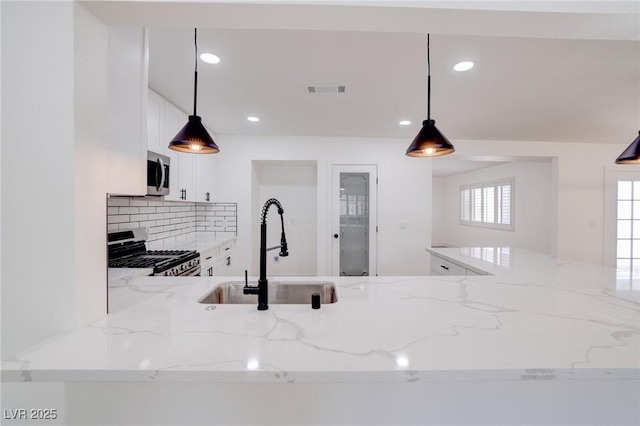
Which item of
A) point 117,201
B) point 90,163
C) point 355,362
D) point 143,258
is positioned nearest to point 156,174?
point 117,201

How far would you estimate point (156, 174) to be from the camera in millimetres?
2314

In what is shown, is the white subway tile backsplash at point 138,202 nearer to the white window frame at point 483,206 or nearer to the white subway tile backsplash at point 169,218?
the white subway tile backsplash at point 169,218

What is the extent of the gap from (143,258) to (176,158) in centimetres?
123

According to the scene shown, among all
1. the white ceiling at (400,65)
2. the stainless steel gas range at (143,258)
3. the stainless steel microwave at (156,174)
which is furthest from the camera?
the stainless steel microwave at (156,174)

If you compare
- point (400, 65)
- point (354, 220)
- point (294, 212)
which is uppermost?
point (400, 65)

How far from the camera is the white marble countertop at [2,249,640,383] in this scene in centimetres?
68

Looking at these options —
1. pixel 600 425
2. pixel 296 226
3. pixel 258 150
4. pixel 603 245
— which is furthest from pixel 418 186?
pixel 600 425

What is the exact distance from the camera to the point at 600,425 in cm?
91

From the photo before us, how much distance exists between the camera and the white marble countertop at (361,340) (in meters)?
0.68

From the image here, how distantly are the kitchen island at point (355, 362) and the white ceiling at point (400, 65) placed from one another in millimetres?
1144

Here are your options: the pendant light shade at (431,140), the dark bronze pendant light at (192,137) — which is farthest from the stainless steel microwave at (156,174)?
the pendant light shade at (431,140)

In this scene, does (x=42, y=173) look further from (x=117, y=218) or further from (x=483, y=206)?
(x=483, y=206)

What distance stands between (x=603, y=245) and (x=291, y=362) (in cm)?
578

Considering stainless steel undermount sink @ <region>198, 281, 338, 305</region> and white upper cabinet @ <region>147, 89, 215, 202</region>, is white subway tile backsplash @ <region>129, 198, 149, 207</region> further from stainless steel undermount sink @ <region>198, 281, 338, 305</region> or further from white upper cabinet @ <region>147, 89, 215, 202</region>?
stainless steel undermount sink @ <region>198, 281, 338, 305</region>
